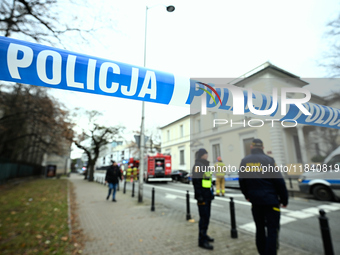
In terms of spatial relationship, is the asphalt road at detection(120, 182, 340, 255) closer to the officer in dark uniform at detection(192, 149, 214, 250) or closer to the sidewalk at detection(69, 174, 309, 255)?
the sidewalk at detection(69, 174, 309, 255)

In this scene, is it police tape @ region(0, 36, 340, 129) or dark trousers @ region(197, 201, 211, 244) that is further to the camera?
dark trousers @ region(197, 201, 211, 244)

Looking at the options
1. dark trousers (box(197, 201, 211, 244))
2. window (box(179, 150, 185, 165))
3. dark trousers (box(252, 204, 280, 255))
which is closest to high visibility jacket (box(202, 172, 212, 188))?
dark trousers (box(197, 201, 211, 244))

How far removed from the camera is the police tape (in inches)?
65.5

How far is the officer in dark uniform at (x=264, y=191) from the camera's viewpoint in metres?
2.96

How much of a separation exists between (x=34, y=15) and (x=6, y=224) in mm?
7306

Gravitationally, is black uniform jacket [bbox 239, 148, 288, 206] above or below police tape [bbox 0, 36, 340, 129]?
below

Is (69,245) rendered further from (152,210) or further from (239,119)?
(239,119)

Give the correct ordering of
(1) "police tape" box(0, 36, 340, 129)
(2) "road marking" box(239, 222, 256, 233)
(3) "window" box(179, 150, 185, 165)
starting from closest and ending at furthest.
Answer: (1) "police tape" box(0, 36, 340, 129) → (2) "road marking" box(239, 222, 256, 233) → (3) "window" box(179, 150, 185, 165)

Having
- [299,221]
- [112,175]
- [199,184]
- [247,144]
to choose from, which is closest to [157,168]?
[112,175]

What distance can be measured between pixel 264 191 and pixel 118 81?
2612 millimetres

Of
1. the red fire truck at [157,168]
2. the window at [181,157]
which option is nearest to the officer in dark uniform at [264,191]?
the window at [181,157]

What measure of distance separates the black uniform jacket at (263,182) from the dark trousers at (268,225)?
0.14 metres

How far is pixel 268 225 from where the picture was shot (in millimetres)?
2992

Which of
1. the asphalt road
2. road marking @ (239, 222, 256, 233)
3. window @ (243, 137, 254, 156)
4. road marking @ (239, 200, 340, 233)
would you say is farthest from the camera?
road marking @ (239, 200, 340, 233)
